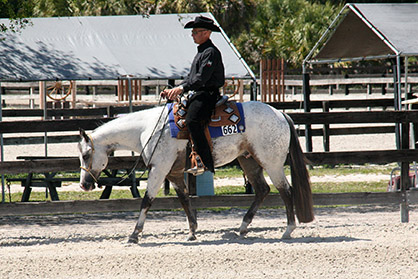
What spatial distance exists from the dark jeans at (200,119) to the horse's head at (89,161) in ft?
3.69

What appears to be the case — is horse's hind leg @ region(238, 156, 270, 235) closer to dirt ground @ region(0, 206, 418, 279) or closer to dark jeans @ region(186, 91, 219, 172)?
dirt ground @ region(0, 206, 418, 279)

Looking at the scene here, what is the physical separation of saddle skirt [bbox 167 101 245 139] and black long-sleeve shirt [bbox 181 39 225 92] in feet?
0.84

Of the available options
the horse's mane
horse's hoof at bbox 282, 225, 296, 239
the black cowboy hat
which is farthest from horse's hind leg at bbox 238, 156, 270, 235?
the black cowboy hat

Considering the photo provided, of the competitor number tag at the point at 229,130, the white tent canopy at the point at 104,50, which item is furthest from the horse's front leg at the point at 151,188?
the white tent canopy at the point at 104,50

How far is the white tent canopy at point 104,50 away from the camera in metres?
10.2

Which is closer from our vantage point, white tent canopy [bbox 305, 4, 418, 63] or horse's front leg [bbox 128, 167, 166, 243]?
horse's front leg [bbox 128, 167, 166, 243]

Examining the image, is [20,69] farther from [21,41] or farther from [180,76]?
[180,76]

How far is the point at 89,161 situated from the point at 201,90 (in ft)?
4.89

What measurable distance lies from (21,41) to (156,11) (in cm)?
1529

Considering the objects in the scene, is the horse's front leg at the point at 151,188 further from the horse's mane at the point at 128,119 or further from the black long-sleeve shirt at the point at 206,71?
the black long-sleeve shirt at the point at 206,71

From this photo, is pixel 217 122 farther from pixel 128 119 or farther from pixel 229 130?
pixel 128 119

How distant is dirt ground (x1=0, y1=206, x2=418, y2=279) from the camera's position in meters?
5.57

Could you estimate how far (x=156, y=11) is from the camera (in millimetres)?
25594

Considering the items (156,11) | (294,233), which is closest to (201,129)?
(294,233)
